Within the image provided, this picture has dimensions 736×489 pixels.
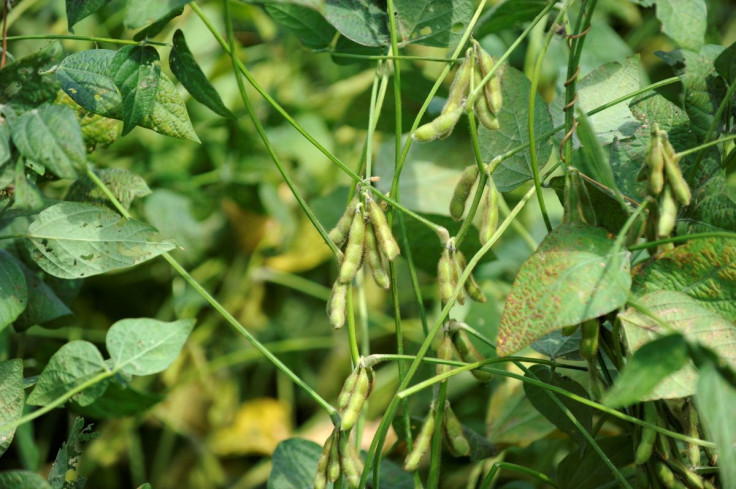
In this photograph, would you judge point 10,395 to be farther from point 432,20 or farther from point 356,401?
point 432,20

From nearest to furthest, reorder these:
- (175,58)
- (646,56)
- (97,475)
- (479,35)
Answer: (175,58)
(479,35)
(97,475)
(646,56)

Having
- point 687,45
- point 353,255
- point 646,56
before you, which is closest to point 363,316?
point 353,255

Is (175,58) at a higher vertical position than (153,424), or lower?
higher

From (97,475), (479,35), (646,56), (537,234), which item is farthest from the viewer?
(646,56)

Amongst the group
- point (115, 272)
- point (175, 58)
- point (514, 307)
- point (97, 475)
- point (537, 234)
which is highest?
point (175, 58)

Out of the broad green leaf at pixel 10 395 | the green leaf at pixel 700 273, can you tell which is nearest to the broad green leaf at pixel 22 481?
the broad green leaf at pixel 10 395

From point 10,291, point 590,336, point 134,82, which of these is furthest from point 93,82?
point 590,336

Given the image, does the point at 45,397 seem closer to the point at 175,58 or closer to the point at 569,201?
the point at 175,58

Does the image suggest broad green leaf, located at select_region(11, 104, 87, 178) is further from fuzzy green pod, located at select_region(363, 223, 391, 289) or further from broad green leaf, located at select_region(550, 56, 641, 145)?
broad green leaf, located at select_region(550, 56, 641, 145)
